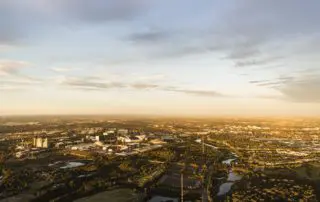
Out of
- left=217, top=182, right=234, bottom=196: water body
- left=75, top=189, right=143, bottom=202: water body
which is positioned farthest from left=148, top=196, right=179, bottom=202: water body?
left=217, top=182, right=234, bottom=196: water body

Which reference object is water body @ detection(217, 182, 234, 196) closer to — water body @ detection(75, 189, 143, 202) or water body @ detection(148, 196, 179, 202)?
water body @ detection(148, 196, 179, 202)

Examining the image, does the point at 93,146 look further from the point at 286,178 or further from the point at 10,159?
the point at 286,178

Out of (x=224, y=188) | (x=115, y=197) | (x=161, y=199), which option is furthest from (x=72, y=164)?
(x=224, y=188)

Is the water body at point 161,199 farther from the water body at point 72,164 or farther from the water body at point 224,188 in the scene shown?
the water body at point 72,164

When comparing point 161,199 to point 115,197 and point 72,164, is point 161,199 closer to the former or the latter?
point 115,197

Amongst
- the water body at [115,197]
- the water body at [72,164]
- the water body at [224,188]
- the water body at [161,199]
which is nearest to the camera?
the water body at [115,197]

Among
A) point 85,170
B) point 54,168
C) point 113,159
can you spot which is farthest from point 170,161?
point 54,168

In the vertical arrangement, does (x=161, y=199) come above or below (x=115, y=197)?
below

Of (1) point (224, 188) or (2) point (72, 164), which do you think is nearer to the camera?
(1) point (224, 188)

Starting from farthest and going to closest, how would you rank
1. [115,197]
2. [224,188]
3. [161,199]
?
[224,188] < [161,199] < [115,197]

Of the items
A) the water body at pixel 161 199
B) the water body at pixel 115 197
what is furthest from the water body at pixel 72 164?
the water body at pixel 161 199

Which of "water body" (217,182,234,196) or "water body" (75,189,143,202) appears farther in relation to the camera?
"water body" (217,182,234,196)
